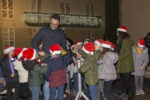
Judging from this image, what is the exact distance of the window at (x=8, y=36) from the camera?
10.8 m

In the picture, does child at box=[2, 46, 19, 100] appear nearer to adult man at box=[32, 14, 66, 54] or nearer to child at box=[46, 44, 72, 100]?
adult man at box=[32, 14, 66, 54]

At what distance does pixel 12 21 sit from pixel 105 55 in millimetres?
8743

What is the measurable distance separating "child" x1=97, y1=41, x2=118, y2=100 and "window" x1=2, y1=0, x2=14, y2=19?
8713 mm

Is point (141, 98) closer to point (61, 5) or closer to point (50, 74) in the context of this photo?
point (50, 74)

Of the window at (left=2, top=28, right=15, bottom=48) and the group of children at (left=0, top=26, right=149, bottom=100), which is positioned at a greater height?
the window at (left=2, top=28, right=15, bottom=48)

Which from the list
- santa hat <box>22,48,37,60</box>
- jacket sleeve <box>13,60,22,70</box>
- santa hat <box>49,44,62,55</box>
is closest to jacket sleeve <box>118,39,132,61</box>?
santa hat <box>49,44,62,55</box>

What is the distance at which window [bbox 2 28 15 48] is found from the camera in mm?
10812

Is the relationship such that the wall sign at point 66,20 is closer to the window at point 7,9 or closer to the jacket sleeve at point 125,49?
the window at point 7,9

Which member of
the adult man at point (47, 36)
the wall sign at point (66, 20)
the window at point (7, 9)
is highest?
the window at point (7, 9)

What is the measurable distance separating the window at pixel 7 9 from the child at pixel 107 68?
8.71 meters

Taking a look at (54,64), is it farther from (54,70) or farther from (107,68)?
(107,68)

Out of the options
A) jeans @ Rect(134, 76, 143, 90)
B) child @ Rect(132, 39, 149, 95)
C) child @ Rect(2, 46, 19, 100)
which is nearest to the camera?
child @ Rect(2, 46, 19, 100)

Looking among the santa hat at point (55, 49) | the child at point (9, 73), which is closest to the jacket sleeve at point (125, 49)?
the santa hat at point (55, 49)

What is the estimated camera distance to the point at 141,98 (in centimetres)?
469
